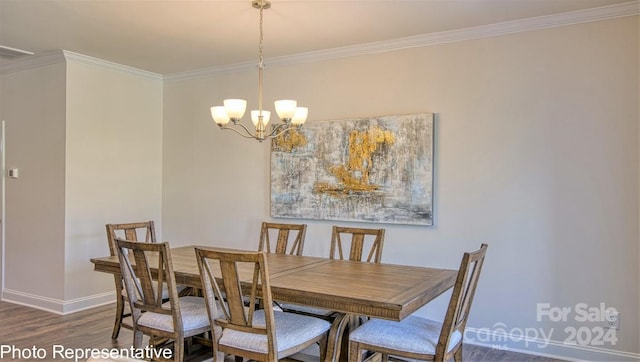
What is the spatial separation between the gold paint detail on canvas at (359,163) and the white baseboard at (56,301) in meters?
2.60

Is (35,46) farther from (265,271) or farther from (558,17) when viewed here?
(558,17)

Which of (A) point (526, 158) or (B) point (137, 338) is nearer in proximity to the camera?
(B) point (137, 338)

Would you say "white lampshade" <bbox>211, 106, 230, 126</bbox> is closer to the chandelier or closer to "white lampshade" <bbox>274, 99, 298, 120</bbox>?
the chandelier

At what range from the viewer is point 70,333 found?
394 centimetres

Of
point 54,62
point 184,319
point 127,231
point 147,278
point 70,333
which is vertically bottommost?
point 70,333

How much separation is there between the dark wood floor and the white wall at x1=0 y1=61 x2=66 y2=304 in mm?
271

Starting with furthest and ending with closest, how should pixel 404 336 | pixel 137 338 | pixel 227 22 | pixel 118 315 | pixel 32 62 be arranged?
pixel 32 62 → pixel 118 315 → pixel 227 22 → pixel 137 338 → pixel 404 336

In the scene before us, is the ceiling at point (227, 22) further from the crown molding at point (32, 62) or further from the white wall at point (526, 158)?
the white wall at point (526, 158)

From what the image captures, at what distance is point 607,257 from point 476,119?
1.32 meters

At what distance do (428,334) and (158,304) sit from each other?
4.91 ft

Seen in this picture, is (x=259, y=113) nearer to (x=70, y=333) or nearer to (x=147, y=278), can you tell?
(x=147, y=278)

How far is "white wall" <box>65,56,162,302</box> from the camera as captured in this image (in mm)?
4566

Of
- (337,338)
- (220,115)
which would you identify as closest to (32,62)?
(220,115)

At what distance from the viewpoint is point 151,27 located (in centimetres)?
369
